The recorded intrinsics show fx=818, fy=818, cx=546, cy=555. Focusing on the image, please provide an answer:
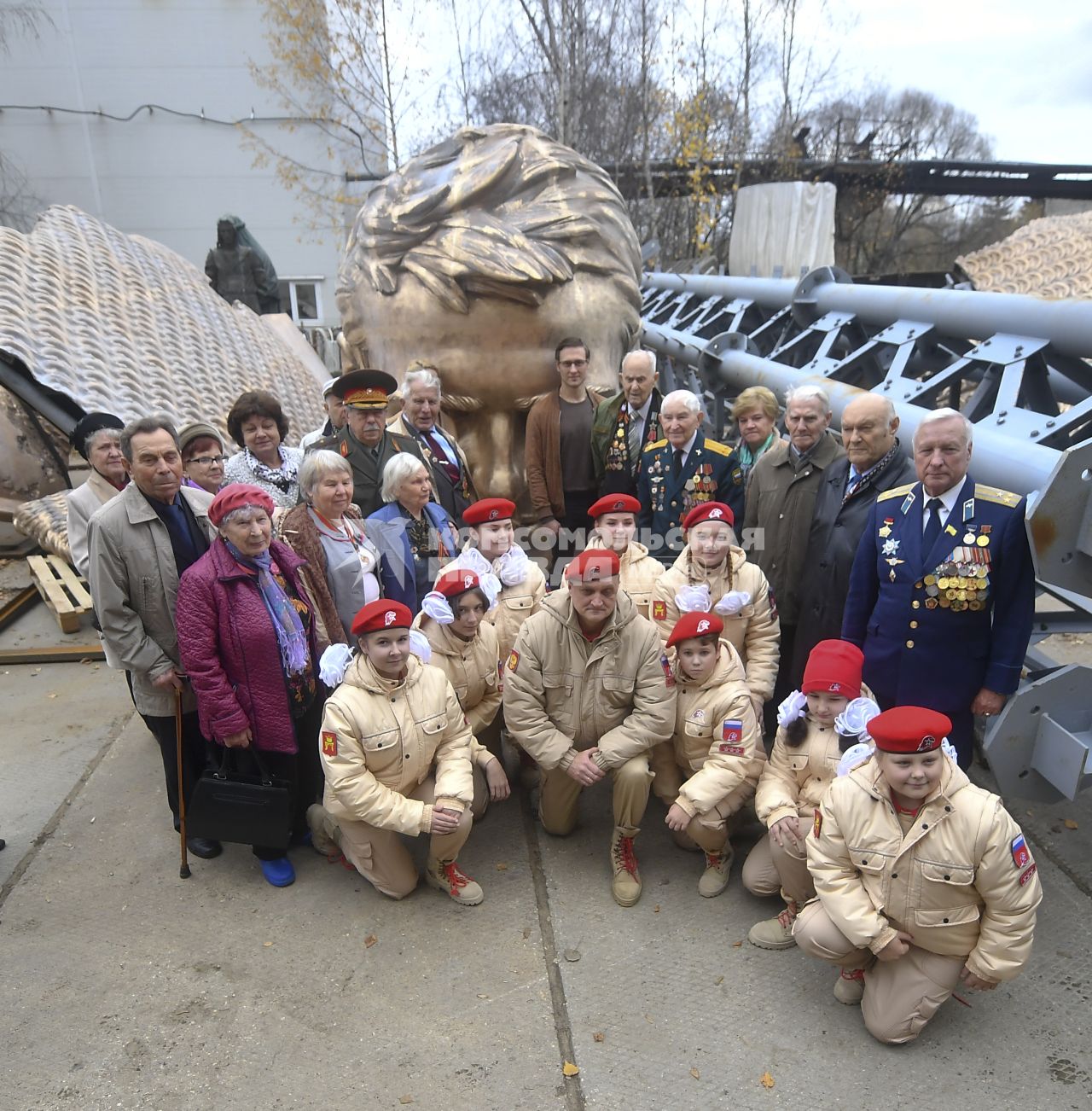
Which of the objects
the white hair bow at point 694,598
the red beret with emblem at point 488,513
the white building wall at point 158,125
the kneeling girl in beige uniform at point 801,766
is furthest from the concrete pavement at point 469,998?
the white building wall at point 158,125

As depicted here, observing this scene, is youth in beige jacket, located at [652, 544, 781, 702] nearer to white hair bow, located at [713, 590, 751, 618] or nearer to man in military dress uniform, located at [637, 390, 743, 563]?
white hair bow, located at [713, 590, 751, 618]

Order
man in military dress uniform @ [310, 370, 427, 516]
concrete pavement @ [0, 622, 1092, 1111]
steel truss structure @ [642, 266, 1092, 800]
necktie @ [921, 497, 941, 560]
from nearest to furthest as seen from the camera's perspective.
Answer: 1. concrete pavement @ [0, 622, 1092, 1111]
2. steel truss structure @ [642, 266, 1092, 800]
3. necktie @ [921, 497, 941, 560]
4. man in military dress uniform @ [310, 370, 427, 516]

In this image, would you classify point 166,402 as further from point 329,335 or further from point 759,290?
point 329,335

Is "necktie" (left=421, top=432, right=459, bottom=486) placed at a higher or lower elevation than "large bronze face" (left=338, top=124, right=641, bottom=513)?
lower

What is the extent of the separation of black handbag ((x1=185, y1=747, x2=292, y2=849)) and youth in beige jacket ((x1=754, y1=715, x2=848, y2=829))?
5.15 ft

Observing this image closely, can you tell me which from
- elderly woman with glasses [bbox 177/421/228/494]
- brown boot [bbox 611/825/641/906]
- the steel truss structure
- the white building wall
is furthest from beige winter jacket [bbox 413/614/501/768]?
the white building wall

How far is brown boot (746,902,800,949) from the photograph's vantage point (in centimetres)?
252

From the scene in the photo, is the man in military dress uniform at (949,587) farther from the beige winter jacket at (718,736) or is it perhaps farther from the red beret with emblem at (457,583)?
the red beret with emblem at (457,583)

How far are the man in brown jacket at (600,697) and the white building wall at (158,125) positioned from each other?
13.5 m

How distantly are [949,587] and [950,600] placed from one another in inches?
1.6

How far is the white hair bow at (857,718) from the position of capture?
234 centimetres

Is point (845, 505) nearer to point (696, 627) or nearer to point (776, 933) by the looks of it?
point (696, 627)

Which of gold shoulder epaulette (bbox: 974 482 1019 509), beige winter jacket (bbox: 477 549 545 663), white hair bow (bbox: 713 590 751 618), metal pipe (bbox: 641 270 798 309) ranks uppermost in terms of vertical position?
metal pipe (bbox: 641 270 798 309)

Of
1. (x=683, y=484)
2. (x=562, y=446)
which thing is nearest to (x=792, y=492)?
(x=683, y=484)
